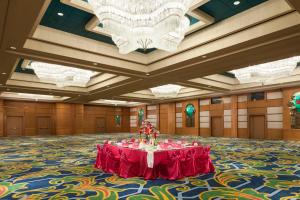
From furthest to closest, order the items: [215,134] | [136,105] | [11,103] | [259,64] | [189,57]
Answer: [136,105]
[11,103]
[215,134]
[259,64]
[189,57]

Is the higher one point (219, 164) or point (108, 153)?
point (108, 153)

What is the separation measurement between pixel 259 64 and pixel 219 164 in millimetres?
3476

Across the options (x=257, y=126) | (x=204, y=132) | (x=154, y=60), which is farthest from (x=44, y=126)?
(x=257, y=126)

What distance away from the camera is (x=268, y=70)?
6707mm

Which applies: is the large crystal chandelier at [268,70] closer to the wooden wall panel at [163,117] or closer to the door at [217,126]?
the door at [217,126]

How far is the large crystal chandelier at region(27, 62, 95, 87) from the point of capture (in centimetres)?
670

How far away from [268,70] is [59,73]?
647 cm

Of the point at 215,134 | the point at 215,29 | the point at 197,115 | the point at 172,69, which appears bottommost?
the point at 215,134

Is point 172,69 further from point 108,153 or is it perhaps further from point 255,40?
point 108,153

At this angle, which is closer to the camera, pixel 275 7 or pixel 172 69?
pixel 275 7

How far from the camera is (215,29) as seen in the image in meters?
5.10

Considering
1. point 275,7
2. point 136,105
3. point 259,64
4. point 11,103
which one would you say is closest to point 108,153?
point 275,7

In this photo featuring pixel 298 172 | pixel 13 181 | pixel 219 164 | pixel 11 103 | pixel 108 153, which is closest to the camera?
pixel 13 181

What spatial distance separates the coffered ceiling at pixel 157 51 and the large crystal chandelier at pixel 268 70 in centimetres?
42
